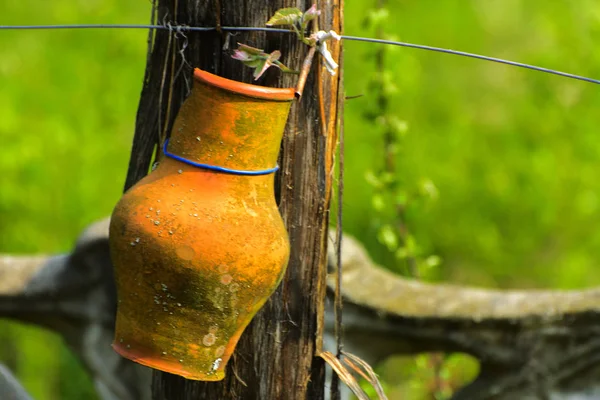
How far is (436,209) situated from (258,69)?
10.2 feet

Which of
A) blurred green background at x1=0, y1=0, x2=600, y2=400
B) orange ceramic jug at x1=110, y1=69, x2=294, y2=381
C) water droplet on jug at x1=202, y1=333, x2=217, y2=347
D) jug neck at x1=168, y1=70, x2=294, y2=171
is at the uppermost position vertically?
jug neck at x1=168, y1=70, x2=294, y2=171

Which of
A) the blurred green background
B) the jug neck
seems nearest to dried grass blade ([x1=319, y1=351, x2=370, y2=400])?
Result: the jug neck

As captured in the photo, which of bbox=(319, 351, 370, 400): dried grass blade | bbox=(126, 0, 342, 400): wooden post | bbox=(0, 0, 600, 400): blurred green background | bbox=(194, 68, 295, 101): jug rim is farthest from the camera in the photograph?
bbox=(0, 0, 600, 400): blurred green background

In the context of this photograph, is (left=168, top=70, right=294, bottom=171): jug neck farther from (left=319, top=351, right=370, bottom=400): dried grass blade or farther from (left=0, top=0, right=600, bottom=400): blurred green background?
(left=0, top=0, right=600, bottom=400): blurred green background

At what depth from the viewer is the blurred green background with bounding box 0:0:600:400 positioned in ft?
12.9

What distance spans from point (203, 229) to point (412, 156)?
3069 millimetres

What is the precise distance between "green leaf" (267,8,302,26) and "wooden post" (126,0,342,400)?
79 millimetres

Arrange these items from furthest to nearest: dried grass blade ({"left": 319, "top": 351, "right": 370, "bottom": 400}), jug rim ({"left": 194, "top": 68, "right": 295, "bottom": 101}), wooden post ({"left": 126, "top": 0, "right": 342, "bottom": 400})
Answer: dried grass blade ({"left": 319, "top": 351, "right": 370, "bottom": 400}) → wooden post ({"left": 126, "top": 0, "right": 342, "bottom": 400}) → jug rim ({"left": 194, "top": 68, "right": 295, "bottom": 101})

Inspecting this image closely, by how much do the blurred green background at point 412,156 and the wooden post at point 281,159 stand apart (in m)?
2.10

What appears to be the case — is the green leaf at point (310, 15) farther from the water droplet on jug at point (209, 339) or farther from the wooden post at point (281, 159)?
the water droplet on jug at point (209, 339)

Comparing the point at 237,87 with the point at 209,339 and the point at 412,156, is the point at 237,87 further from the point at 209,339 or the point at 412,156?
the point at 412,156

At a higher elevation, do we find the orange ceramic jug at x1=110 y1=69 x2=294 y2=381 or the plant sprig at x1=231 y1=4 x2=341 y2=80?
the plant sprig at x1=231 y1=4 x2=341 y2=80

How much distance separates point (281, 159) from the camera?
1.46 m

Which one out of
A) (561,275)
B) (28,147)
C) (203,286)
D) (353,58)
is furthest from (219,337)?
(353,58)
